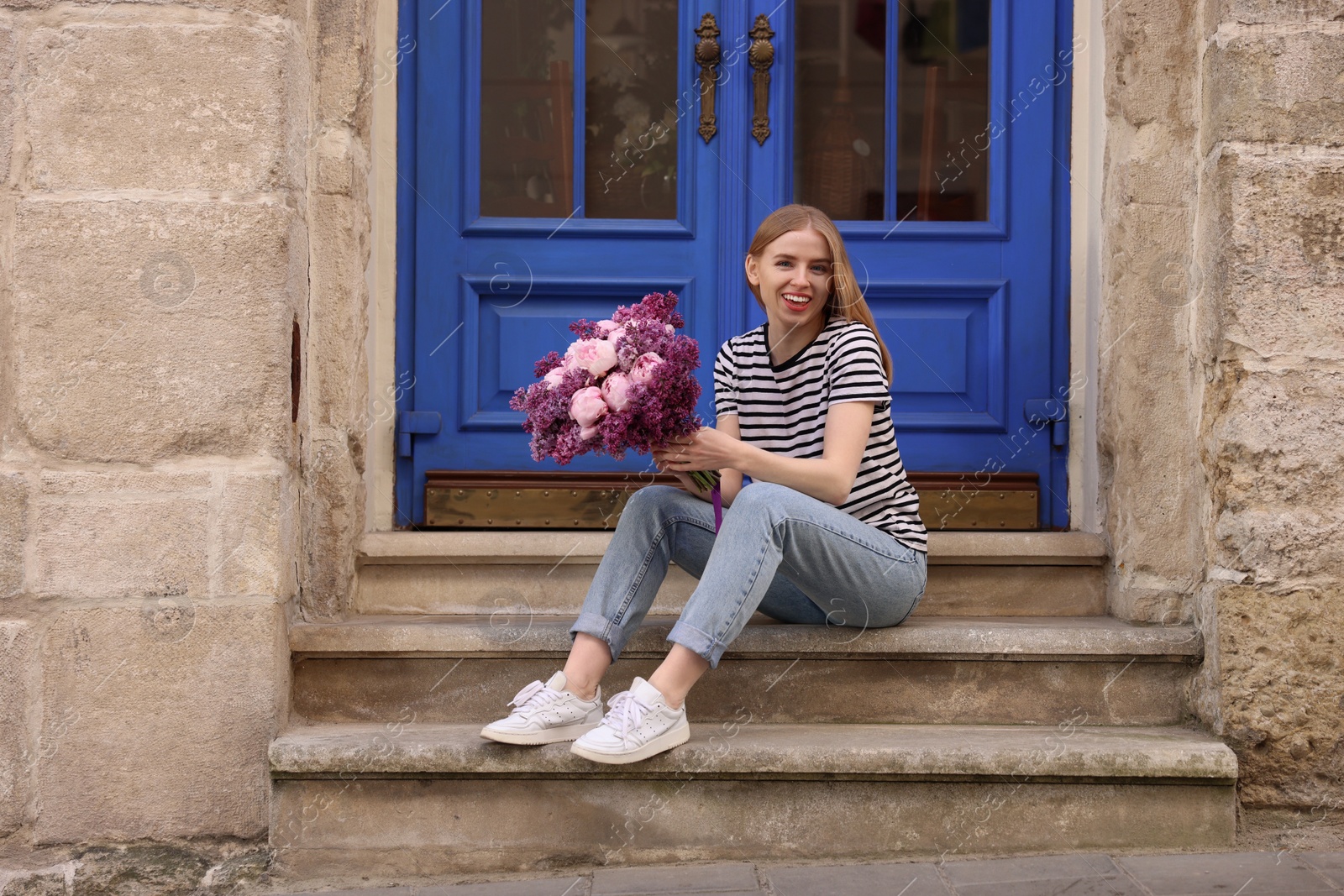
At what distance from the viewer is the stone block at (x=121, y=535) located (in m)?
Result: 2.49

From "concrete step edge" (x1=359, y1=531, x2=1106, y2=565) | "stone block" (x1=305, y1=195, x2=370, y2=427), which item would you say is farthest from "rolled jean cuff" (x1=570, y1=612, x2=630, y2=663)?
"stone block" (x1=305, y1=195, x2=370, y2=427)

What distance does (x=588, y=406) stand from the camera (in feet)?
7.34

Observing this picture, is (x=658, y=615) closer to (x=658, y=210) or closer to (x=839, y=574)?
(x=839, y=574)

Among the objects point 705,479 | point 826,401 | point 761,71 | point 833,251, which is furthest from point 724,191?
point 705,479

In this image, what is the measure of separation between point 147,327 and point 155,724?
865 mm

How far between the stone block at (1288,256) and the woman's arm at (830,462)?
2.88 ft

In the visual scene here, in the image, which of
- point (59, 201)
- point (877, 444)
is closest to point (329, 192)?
point (59, 201)

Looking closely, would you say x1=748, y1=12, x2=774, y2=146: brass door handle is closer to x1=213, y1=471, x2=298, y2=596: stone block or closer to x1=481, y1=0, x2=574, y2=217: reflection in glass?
x1=481, y1=0, x2=574, y2=217: reflection in glass

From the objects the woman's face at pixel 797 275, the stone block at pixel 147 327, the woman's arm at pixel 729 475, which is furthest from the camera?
the woman's arm at pixel 729 475

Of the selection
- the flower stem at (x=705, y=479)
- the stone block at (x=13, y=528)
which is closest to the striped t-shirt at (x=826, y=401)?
the flower stem at (x=705, y=479)

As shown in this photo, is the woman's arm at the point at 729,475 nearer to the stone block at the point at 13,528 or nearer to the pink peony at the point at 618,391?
the pink peony at the point at 618,391

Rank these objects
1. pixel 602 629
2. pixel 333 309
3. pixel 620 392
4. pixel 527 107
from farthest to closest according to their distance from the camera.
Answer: pixel 527 107 → pixel 333 309 → pixel 602 629 → pixel 620 392

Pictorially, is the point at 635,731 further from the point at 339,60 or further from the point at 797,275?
the point at 339,60

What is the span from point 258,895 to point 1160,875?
5.90ft
